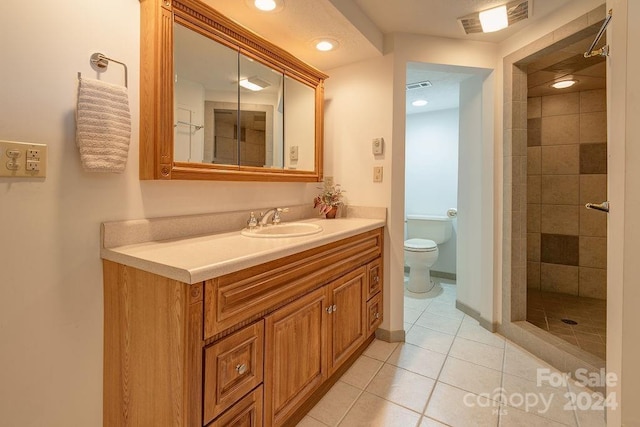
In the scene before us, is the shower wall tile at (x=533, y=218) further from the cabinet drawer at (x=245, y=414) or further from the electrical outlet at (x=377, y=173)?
the cabinet drawer at (x=245, y=414)

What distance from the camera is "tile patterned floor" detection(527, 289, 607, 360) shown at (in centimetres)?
197

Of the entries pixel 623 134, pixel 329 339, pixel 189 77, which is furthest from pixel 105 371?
pixel 623 134

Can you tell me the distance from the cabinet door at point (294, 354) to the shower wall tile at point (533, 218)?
2680 millimetres

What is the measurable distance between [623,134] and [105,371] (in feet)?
6.70

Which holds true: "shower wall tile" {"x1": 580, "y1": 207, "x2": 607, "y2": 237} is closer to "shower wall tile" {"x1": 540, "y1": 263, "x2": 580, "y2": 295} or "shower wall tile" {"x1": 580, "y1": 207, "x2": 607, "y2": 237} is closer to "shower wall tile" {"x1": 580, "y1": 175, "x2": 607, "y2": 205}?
"shower wall tile" {"x1": 580, "y1": 175, "x2": 607, "y2": 205}

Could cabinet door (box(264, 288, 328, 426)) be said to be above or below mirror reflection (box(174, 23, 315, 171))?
below

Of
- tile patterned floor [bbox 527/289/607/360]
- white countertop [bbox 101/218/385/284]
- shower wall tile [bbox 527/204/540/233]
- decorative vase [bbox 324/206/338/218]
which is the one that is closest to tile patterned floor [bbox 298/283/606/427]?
tile patterned floor [bbox 527/289/607/360]

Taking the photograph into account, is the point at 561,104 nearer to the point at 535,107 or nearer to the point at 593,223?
the point at 535,107

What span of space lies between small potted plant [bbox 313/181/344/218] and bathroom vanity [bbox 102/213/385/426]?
70cm

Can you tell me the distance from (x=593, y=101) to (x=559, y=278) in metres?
1.68

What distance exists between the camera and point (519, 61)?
6.84 feet

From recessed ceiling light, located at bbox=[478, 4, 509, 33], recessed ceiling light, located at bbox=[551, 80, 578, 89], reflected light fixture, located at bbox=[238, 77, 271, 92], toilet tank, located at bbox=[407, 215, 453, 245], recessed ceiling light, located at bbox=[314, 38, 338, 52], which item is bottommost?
toilet tank, located at bbox=[407, 215, 453, 245]

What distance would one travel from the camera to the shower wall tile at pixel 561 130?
2.81 metres

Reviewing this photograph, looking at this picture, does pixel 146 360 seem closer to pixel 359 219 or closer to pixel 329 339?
pixel 329 339
